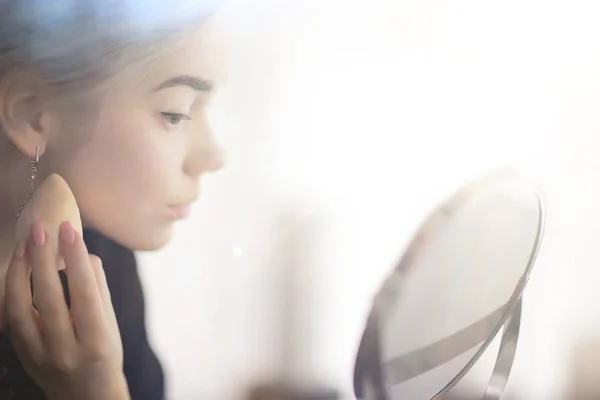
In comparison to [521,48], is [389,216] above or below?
below

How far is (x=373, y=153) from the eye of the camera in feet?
3.50

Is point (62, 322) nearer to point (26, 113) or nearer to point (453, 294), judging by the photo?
point (26, 113)

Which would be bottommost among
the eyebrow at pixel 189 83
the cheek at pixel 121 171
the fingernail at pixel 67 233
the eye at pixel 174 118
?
the fingernail at pixel 67 233

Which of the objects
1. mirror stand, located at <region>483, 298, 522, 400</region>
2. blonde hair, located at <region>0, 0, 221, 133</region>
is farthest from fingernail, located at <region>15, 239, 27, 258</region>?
mirror stand, located at <region>483, 298, 522, 400</region>

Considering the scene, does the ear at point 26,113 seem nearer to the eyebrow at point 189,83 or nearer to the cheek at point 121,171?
the cheek at point 121,171

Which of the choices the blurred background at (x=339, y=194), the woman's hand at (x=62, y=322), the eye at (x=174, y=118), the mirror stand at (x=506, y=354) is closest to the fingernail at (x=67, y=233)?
the woman's hand at (x=62, y=322)

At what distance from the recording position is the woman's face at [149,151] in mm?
1052

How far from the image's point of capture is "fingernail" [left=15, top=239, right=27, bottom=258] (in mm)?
1041

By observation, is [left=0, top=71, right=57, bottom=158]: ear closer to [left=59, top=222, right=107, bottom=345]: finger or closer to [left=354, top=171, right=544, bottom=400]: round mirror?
[left=59, top=222, right=107, bottom=345]: finger

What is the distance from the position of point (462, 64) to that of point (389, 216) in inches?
10.6

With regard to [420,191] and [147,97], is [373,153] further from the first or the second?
[147,97]

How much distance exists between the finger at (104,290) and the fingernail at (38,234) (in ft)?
0.26

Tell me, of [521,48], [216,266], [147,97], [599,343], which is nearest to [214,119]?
[147,97]

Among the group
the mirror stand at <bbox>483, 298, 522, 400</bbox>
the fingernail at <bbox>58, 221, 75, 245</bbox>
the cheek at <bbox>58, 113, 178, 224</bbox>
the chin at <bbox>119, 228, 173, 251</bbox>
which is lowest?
the mirror stand at <bbox>483, 298, 522, 400</bbox>
